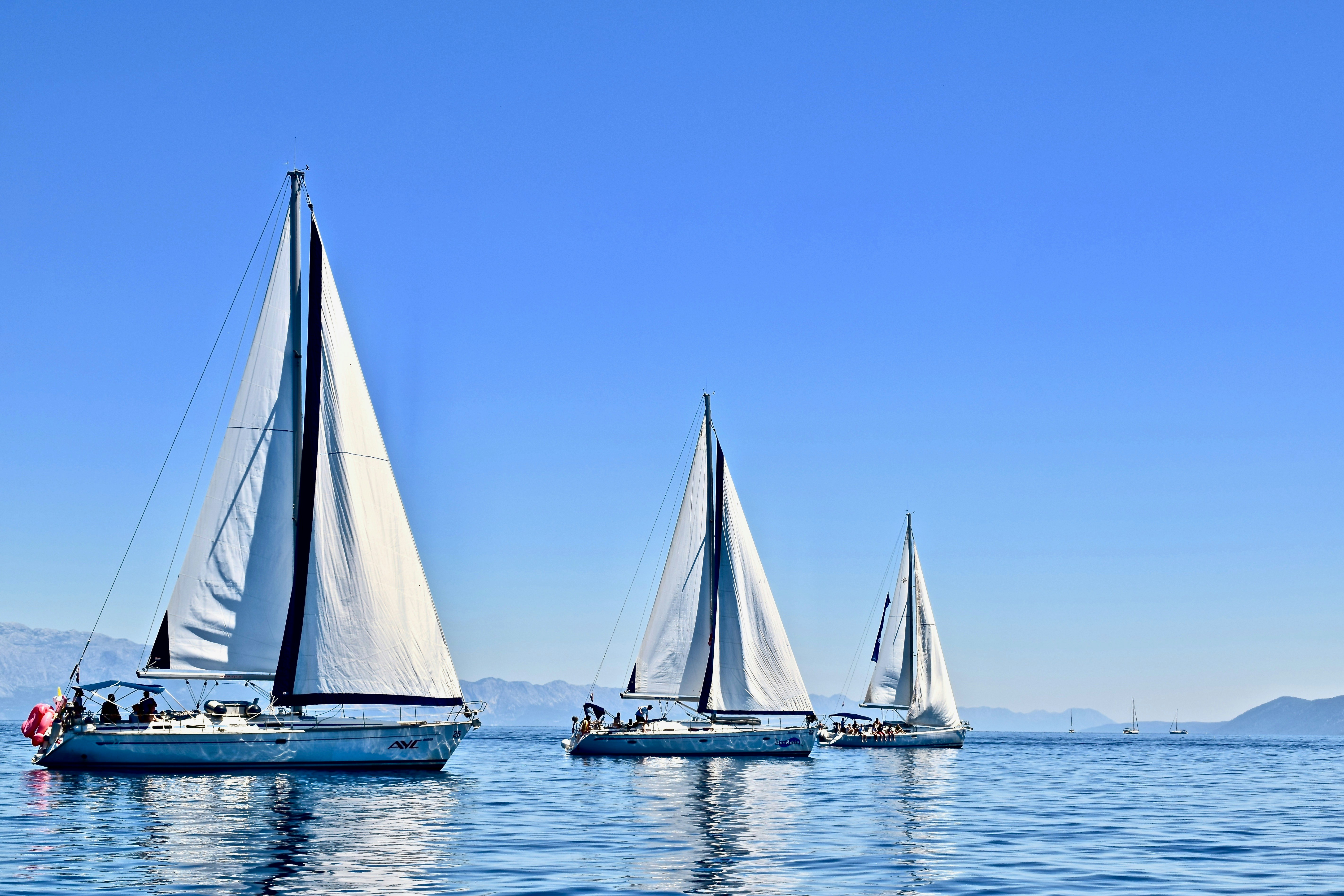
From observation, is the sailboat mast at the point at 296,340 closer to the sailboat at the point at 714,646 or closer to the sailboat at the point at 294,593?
the sailboat at the point at 294,593

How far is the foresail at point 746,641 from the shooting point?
62.7 m

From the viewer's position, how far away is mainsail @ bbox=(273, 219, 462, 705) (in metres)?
41.8

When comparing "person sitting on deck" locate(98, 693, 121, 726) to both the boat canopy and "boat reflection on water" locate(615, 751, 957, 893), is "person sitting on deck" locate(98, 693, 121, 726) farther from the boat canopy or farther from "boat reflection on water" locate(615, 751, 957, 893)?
"boat reflection on water" locate(615, 751, 957, 893)

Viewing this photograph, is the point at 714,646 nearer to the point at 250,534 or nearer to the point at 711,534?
the point at 711,534

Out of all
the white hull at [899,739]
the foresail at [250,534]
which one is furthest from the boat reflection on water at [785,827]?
the white hull at [899,739]

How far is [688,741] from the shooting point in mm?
61031

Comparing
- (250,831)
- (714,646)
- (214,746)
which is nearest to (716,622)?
(714,646)

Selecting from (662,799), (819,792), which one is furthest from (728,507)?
(662,799)

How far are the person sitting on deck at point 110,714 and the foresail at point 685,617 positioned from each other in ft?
89.6

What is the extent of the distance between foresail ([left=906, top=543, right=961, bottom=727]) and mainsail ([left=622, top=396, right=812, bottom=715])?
29.6 metres

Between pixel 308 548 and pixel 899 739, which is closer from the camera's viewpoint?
pixel 308 548

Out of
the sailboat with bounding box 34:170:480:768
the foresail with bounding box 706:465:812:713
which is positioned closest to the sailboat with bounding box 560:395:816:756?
the foresail with bounding box 706:465:812:713

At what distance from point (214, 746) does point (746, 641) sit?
2794 cm

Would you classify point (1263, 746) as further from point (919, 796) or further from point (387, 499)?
point (387, 499)
